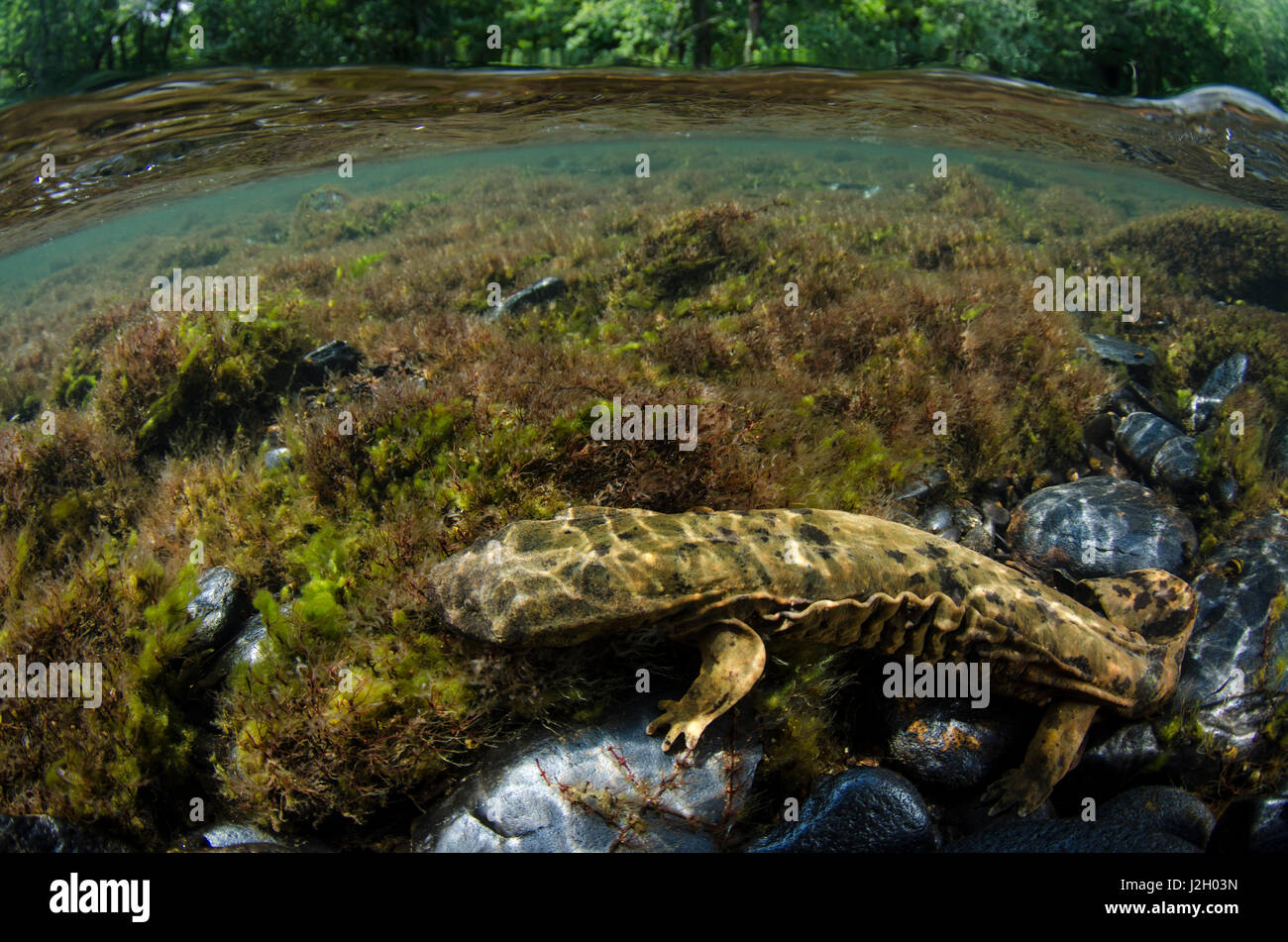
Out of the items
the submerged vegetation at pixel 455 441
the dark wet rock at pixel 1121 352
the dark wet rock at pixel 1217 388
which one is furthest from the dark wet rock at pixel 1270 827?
the dark wet rock at pixel 1121 352

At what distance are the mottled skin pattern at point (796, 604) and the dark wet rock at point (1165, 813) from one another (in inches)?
14.8

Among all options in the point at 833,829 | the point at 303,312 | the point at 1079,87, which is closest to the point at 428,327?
the point at 303,312

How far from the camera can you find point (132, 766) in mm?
3748

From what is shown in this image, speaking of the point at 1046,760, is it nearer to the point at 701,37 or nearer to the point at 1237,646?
the point at 1237,646

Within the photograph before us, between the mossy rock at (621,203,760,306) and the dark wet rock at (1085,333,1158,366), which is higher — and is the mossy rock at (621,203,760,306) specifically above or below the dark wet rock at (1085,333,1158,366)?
above

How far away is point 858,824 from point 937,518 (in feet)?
11.1

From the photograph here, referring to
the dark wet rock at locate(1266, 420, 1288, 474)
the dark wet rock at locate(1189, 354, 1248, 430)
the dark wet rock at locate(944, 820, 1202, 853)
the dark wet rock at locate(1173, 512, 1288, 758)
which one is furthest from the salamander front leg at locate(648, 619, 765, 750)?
the dark wet rock at locate(1189, 354, 1248, 430)

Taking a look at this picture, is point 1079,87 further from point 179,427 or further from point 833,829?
point 179,427

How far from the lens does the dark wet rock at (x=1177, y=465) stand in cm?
669

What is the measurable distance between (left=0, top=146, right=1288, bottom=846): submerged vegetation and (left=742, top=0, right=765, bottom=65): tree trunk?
296 cm

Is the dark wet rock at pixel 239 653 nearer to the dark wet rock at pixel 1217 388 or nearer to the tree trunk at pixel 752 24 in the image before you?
the tree trunk at pixel 752 24

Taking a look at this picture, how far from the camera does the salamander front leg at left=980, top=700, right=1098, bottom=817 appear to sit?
13.3 feet

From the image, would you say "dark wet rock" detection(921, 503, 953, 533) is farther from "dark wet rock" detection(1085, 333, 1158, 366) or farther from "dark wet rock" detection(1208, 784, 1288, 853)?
"dark wet rock" detection(1085, 333, 1158, 366)
